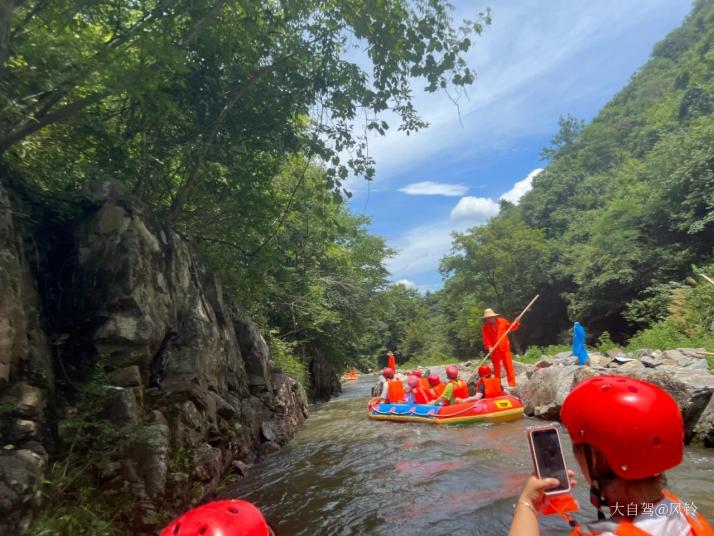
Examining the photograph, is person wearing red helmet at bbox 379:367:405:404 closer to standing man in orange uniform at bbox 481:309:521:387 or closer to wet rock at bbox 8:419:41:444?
standing man in orange uniform at bbox 481:309:521:387

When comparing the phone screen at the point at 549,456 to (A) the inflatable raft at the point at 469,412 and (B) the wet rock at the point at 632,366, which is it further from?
(A) the inflatable raft at the point at 469,412

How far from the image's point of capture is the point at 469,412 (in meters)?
9.77

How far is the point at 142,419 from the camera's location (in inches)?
205

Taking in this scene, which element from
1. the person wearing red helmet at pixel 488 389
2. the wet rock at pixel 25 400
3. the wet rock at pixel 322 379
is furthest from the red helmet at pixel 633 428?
the wet rock at pixel 322 379

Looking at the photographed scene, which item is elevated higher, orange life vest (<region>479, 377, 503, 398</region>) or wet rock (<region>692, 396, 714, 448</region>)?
orange life vest (<region>479, 377, 503, 398</region>)

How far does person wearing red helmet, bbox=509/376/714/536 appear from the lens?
4.87ft

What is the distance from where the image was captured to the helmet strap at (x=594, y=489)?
63.4 inches

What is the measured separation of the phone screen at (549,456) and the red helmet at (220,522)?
3.46ft

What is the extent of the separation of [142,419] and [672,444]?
5.29 m

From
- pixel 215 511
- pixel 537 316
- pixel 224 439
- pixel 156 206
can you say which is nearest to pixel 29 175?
pixel 156 206

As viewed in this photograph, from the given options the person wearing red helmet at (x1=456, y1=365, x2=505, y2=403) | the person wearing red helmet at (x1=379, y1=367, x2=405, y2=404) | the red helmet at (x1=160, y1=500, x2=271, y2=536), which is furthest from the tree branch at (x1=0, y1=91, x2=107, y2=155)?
the person wearing red helmet at (x1=379, y1=367, x2=405, y2=404)

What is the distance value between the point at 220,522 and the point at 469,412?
919 cm

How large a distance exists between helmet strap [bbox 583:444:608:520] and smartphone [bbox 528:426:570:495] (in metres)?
0.08

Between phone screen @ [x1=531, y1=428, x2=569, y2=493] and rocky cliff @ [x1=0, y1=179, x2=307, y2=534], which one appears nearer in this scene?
phone screen @ [x1=531, y1=428, x2=569, y2=493]
